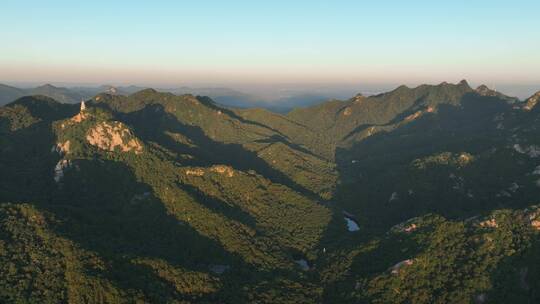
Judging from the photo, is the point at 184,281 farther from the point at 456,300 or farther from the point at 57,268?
the point at 456,300

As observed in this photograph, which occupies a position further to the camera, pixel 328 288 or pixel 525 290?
pixel 328 288

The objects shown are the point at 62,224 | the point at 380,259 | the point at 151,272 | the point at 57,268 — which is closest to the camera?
the point at 57,268

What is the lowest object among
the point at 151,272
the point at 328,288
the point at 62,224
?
the point at 328,288

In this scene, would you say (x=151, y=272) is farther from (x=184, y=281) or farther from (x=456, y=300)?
(x=456, y=300)

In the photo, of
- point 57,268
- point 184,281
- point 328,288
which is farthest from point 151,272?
point 328,288

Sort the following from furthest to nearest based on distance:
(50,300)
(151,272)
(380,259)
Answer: (380,259), (151,272), (50,300)

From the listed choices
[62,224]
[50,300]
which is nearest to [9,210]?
[62,224]

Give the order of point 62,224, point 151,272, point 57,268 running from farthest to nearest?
point 62,224
point 151,272
point 57,268

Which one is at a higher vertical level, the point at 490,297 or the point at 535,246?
the point at 535,246

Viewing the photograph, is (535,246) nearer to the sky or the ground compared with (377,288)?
nearer to the sky
